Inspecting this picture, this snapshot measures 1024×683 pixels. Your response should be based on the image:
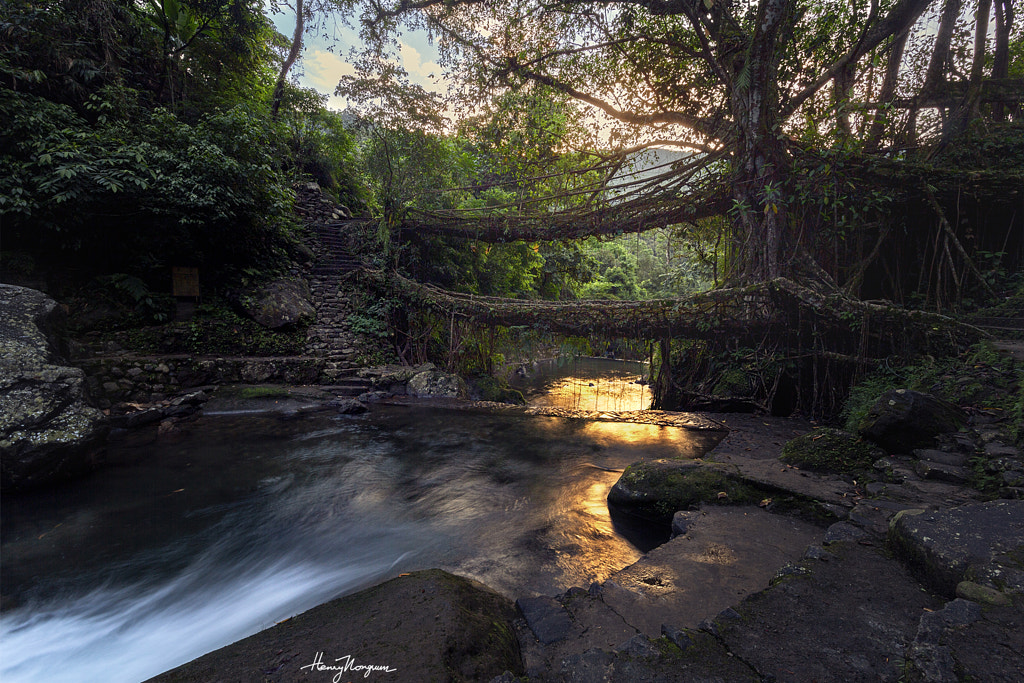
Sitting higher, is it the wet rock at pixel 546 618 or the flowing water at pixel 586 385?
the wet rock at pixel 546 618

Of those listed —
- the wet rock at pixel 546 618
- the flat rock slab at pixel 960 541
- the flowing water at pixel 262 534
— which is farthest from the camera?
the flowing water at pixel 262 534

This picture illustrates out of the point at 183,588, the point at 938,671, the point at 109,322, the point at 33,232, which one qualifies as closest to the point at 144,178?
the point at 33,232

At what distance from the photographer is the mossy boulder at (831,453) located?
378cm

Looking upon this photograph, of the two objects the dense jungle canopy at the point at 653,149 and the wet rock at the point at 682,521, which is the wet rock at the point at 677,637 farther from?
the dense jungle canopy at the point at 653,149

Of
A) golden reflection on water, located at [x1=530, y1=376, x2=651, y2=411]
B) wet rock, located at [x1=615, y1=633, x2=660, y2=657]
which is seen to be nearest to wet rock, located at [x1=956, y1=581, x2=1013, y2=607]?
wet rock, located at [x1=615, y1=633, x2=660, y2=657]

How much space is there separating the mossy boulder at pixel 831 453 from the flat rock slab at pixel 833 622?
1.74m

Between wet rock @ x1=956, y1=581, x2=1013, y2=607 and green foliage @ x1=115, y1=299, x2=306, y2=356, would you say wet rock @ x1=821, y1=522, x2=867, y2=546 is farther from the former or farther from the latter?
green foliage @ x1=115, y1=299, x2=306, y2=356

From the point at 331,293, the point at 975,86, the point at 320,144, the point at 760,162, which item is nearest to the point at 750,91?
the point at 760,162

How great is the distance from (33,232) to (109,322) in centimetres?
201

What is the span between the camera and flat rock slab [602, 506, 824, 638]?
2195 millimetres

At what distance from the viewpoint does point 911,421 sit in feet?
12.3

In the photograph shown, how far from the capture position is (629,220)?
29.5 feet

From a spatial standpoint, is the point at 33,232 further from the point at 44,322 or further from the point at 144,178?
the point at 44,322

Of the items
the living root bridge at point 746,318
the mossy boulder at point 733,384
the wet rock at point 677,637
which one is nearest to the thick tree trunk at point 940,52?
the living root bridge at point 746,318
